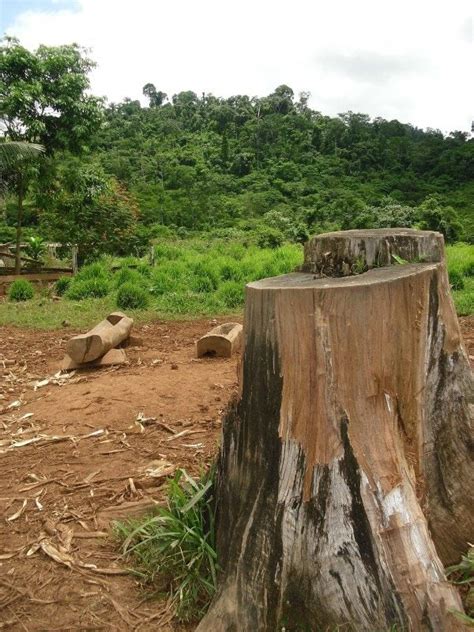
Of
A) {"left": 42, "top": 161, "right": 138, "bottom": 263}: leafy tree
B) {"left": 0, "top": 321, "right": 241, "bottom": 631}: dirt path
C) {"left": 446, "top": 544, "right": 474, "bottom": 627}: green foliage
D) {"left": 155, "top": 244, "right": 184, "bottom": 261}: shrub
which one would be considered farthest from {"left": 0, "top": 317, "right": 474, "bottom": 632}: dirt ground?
{"left": 42, "top": 161, "right": 138, "bottom": 263}: leafy tree

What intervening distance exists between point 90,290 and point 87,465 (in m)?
7.21

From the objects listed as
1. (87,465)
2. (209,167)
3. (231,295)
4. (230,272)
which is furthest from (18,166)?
(209,167)

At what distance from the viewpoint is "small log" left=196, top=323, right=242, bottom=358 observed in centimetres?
558

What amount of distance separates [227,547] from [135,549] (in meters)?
0.37

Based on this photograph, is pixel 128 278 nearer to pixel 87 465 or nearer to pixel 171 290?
pixel 171 290

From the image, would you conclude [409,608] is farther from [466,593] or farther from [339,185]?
[339,185]

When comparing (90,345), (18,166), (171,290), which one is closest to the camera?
(90,345)

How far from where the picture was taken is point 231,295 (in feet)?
30.4

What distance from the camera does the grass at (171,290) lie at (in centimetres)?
856

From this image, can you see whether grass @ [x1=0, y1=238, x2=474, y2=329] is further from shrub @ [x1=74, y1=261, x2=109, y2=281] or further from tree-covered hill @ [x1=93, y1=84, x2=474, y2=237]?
tree-covered hill @ [x1=93, y1=84, x2=474, y2=237]

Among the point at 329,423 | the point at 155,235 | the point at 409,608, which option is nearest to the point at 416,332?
the point at 329,423

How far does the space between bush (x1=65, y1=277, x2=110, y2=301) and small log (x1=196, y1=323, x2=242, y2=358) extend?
4.69 metres

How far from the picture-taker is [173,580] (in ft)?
7.04

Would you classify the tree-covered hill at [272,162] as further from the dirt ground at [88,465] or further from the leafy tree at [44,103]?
the dirt ground at [88,465]
